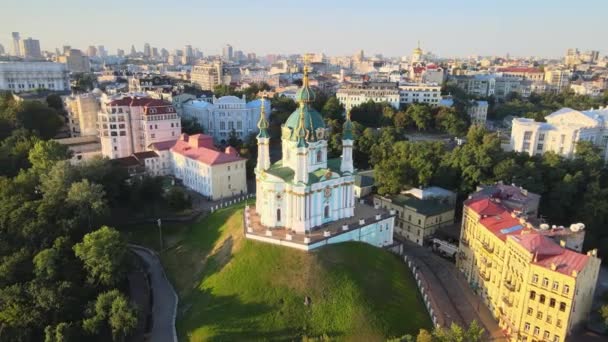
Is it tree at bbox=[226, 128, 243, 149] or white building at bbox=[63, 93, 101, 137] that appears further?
white building at bbox=[63, 93, 101, 137]

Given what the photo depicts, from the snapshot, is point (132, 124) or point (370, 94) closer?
point (132, 124)

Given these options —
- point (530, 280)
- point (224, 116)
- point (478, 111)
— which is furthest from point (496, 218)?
point (478, 111)

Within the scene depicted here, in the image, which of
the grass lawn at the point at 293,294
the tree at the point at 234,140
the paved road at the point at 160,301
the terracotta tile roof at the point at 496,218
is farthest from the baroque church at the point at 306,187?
the tree at the point at 234,140

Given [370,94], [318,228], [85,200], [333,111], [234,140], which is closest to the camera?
[318,228]

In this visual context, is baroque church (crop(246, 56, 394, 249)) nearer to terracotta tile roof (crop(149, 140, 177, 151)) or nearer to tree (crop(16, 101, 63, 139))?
terracotta tile roof (crop(149, 140, 177, 151))

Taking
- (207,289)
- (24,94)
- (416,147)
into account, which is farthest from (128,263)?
(24,94)

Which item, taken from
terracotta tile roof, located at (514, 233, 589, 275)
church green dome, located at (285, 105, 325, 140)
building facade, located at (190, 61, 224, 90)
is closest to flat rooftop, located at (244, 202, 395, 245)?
church green dome, located at (285, 105, 325, 140)

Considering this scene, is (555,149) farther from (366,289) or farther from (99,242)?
(99,242)

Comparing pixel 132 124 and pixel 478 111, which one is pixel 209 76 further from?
pixel 478 111
